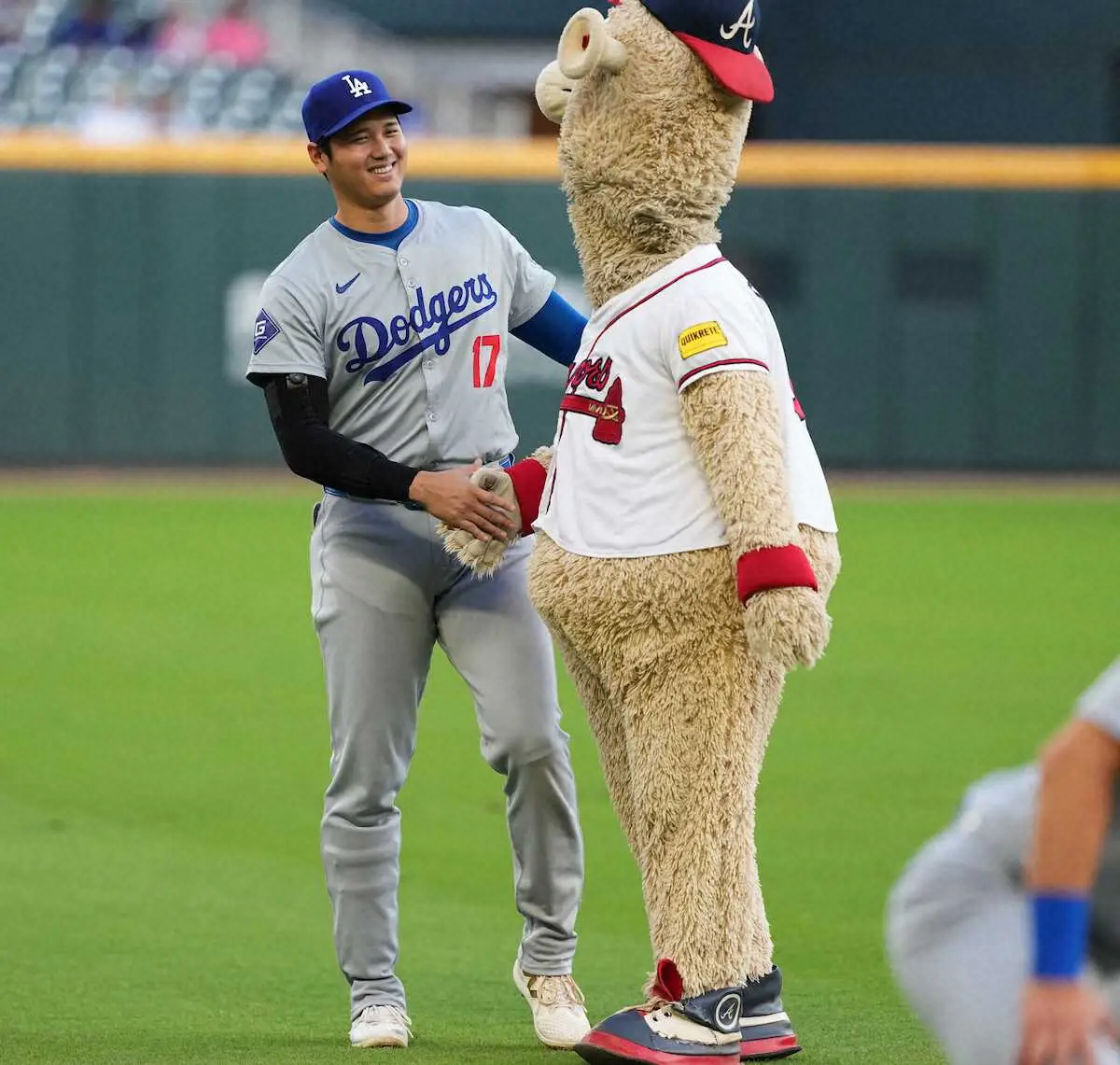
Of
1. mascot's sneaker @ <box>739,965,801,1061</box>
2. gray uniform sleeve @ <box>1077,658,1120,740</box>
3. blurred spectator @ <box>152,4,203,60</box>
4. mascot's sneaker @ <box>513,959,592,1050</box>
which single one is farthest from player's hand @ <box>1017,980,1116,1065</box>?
blurred spectator @ <box>152,4,203,60</box>

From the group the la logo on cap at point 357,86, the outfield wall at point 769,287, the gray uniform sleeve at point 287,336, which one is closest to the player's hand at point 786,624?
the gray uniform sleeve at point 287,336

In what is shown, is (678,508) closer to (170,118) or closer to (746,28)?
(746,28)

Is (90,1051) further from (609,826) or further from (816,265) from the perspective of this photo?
(816,265)

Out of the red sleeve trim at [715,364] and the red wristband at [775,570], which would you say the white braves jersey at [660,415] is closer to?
the red sleeve trim at [715,364]

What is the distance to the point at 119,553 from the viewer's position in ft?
39.6

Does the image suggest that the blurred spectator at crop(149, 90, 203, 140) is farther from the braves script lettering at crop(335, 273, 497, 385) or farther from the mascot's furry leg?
the mascot's furry leg

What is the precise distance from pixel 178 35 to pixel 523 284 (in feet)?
48.6

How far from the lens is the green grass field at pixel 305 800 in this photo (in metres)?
4.39

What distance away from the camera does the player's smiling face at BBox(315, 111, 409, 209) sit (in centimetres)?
418

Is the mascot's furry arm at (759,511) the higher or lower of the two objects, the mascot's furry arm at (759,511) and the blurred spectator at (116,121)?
the lower

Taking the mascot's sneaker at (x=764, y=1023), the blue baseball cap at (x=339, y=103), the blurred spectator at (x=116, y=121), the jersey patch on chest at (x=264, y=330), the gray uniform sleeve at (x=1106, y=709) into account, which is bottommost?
the mascot's sneaker at (x=764, y=1023)

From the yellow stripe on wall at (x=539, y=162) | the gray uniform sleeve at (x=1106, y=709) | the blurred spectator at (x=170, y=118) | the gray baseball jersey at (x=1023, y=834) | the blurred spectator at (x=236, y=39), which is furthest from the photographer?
the blurred spectator at (x=236, y=39)

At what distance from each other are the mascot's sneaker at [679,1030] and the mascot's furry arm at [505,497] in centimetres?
88

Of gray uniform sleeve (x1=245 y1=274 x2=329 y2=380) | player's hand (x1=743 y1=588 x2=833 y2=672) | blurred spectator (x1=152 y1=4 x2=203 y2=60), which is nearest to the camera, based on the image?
player's hand (x1=743 y1=588 x2=833 y2=672)
